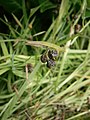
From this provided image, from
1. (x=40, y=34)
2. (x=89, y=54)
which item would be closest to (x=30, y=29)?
(x=40, y=34)

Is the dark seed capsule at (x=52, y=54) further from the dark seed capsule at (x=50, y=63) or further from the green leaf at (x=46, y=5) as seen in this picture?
the green leaf at (x=46, y=5)

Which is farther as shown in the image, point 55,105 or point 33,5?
point 33,5

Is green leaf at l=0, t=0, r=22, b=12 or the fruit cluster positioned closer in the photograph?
the fruit cluster

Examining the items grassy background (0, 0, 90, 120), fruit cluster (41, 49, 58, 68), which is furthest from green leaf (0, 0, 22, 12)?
fruit cluster (41, 49, 58, 68)

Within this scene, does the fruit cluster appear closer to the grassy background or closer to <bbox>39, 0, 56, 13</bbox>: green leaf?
the grassy background

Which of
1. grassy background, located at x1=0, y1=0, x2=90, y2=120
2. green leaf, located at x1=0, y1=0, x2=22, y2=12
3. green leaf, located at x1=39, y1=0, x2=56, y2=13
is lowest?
grassy background, located at x1=0, y1=0, x2=90, y2=120

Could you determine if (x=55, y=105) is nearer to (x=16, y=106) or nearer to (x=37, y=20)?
(x=16, y=106)

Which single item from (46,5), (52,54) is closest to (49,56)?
(52,54)

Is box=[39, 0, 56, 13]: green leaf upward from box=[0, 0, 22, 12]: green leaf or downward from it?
downward
